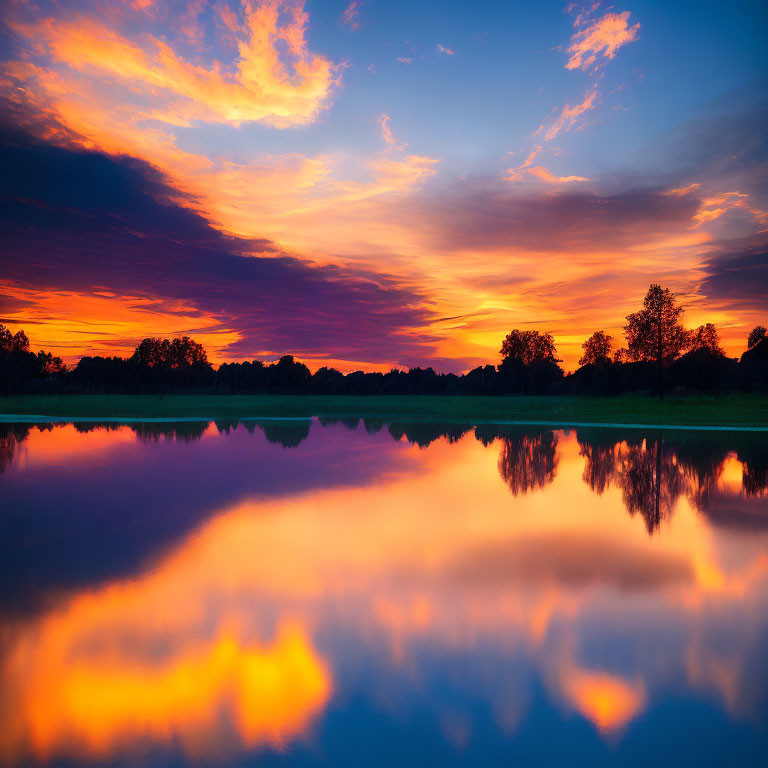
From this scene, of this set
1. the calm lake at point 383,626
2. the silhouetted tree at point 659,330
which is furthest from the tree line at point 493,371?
the calm lake at point 383,626

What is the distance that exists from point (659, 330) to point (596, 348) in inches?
2430

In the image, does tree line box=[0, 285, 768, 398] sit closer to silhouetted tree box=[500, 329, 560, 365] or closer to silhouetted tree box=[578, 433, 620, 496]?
silhouetted tree box=[500, 329, 560, 365]

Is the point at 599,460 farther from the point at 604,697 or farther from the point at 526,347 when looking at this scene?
the point at 526,347

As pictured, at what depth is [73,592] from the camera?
310 inches

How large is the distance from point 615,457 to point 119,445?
22467 millimetres

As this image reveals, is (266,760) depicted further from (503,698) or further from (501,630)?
(501,630)

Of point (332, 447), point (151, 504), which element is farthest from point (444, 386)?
point (151, 504)

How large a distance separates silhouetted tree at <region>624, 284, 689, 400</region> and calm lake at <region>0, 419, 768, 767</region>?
51636mm

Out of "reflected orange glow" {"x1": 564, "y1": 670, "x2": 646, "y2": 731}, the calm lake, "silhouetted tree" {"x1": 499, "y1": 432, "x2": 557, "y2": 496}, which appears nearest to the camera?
the calm lake

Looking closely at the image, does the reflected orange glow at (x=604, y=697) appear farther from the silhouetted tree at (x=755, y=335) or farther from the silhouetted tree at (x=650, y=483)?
the silhouetted tree at (x=755, y=335)

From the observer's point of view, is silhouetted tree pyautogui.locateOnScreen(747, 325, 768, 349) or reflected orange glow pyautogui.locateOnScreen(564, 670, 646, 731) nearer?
reflected orange glow pyautogui.locateOnScreen(564, 670, 646, 731)

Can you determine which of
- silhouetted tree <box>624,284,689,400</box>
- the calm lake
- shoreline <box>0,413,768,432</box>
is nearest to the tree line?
silhouetted tree <box>624,284,689,400</box>

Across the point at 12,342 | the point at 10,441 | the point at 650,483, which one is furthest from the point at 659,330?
the point at 12,342

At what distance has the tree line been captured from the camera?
208 feet
